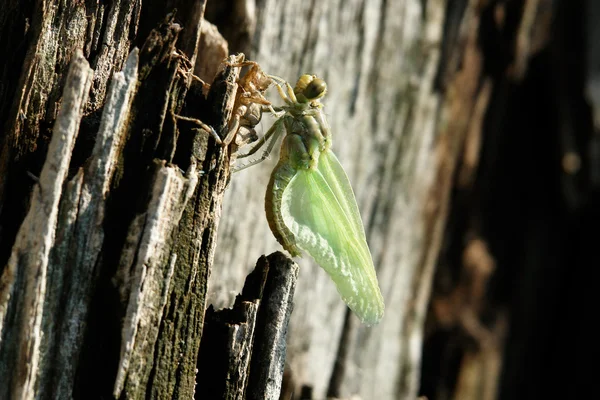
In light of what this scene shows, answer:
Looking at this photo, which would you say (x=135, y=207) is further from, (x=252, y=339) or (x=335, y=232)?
(x=335, y=232)

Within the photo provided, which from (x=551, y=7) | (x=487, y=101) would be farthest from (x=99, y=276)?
(x=551, y=7)

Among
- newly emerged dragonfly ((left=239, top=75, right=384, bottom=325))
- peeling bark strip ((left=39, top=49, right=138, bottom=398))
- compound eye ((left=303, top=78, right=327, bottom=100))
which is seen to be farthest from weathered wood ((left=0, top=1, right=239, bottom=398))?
compound eye ((left=303, top=78, right=327, bottom=100))

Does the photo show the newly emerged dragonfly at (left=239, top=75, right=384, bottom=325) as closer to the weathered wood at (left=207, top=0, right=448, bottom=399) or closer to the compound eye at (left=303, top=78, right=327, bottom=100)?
the compound eye at (left=303, top=78, right=327, bottom=100)

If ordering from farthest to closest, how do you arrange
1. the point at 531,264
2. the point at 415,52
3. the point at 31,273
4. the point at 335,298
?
the point at 531,264, the point at 415,52, the point at 335,298, the point at 31,273

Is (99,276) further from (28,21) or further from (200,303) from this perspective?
(28,21)

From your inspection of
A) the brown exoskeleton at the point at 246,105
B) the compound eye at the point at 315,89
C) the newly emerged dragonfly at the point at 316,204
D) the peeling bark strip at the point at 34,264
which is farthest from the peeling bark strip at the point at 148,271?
the compound eye at the point at 315,89

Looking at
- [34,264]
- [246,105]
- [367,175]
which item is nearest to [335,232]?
[246,105]
